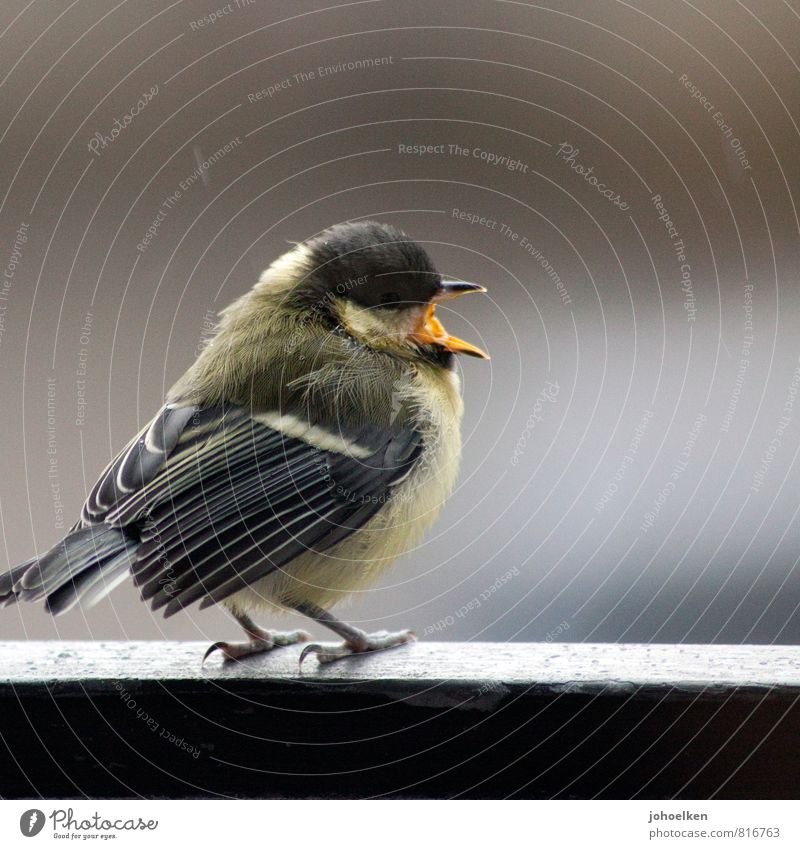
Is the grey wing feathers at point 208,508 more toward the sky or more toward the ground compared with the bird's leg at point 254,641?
more toward the sky

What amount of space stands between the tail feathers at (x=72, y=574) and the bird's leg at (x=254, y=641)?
0.14 meters

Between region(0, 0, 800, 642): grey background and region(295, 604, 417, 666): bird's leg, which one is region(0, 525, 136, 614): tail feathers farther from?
region(295, 604, 417, 666): bird's leg

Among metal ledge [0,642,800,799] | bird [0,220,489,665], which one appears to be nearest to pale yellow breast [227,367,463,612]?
bird [0,220,489,665]

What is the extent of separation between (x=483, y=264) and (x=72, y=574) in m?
0.51

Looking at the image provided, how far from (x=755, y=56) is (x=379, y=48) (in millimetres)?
398

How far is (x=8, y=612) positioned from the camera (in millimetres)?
956

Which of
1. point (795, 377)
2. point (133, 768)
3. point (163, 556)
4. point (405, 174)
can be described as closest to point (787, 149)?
point (795, 377)

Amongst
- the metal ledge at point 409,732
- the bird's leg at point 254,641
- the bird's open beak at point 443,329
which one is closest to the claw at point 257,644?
the bird's leg at point 254,641

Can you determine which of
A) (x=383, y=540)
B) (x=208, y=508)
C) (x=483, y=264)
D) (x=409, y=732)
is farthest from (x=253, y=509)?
(x=483, y=264)

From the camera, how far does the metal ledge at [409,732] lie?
0.81m

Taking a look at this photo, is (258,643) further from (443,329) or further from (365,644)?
(443,329)

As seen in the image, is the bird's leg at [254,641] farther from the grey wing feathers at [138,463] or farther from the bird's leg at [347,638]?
the grey wing feathers at [138,463]

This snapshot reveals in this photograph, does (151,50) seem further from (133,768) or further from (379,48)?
(133,768)

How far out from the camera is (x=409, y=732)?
82 cm
